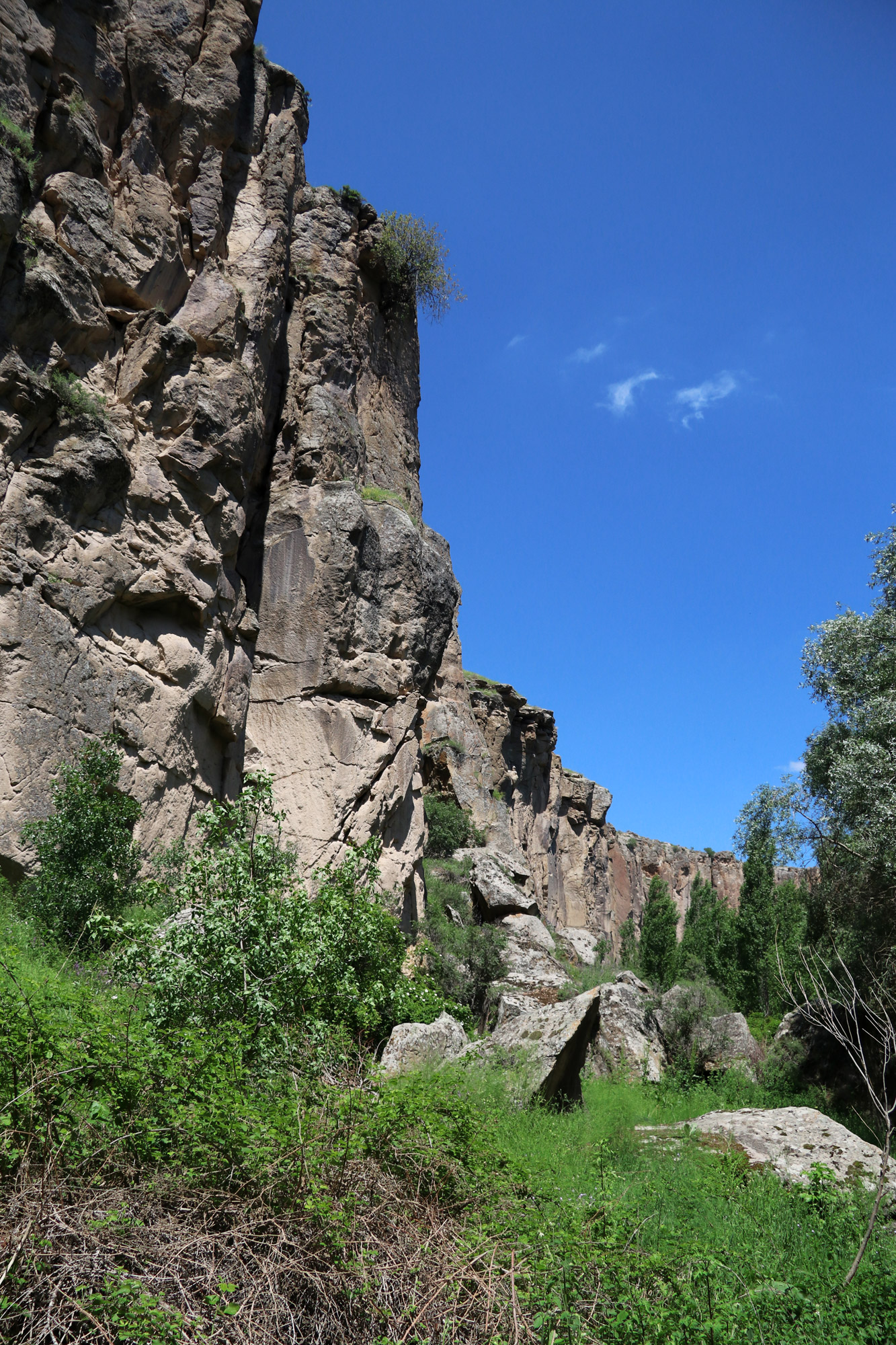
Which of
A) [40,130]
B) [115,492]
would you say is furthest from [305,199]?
[115,492]

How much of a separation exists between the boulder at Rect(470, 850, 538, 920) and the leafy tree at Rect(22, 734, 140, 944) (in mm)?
15332

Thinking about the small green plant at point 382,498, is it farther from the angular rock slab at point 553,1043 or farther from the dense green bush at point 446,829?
the dense green bush at point 446,829

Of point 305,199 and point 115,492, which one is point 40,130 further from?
point 305,199

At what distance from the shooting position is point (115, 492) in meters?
16.1

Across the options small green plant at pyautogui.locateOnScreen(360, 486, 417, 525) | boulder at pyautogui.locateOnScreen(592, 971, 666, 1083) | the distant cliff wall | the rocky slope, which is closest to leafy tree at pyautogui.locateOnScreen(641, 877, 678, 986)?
A: the distant cliff wall

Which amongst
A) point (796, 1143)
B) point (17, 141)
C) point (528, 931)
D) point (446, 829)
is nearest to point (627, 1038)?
point (796, 1143)

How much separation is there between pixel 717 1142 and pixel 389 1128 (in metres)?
5.68

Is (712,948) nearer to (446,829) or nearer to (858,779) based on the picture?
(446,829)

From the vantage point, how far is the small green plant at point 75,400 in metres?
15.1

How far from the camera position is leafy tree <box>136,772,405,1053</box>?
24.7ft

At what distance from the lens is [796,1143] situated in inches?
390

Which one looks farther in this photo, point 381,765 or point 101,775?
point 381,765

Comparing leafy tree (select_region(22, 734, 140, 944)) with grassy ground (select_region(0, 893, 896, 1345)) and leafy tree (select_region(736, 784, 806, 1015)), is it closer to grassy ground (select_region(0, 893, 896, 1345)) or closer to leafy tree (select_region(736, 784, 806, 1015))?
grassy ground (select_region(0, 893, 896, 1345))

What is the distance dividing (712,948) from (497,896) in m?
22.7
